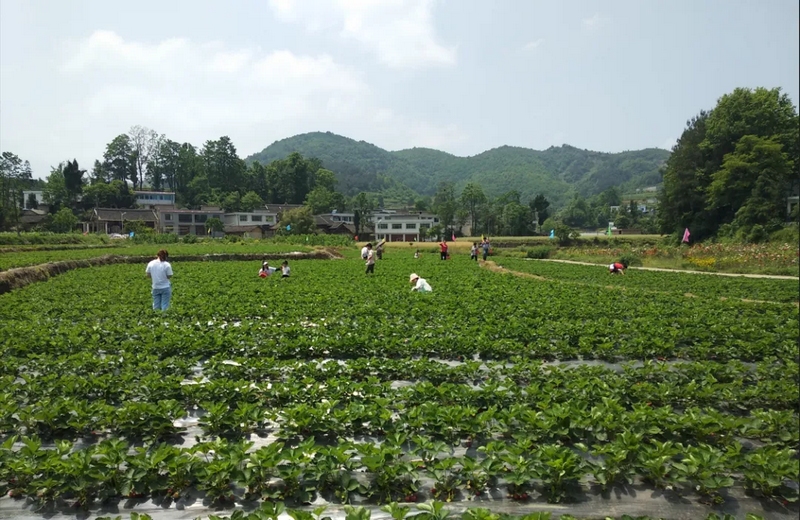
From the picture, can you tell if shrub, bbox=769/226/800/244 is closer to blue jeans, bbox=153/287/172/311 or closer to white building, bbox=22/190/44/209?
blue jeans, bbox=153/287/172/311

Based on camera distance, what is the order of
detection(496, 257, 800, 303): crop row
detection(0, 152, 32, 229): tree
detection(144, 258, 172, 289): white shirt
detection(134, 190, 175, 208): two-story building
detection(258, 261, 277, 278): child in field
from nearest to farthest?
detection(144, 258, 172, 289): white shirt
detection(496, 257, 800, 303): crop row
detection(258, 261, 277, 278): child in field
detection(0, 152, 32, 229): tree
detection(134, 190, 175, 208): two-story building

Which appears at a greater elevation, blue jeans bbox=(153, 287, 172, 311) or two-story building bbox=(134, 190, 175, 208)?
two-story building bbox=(134, 190, 175, 208)

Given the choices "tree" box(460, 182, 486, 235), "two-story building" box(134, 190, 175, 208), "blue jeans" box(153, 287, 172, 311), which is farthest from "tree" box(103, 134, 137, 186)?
"blue jeans" box(153, 287, 172, 311)

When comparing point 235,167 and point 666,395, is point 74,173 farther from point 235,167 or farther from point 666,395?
point 666,395

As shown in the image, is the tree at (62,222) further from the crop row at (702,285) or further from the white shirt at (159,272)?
the crop row at (702,285)

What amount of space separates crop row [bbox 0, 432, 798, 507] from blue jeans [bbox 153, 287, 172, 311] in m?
8.38

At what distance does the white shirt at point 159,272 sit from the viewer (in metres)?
12.1

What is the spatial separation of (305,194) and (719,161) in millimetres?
77711

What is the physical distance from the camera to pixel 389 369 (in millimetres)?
7809

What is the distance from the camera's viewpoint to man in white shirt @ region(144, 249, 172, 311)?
1214 centimetres

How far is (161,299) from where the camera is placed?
12.8 m

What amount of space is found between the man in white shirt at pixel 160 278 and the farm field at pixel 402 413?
2.74 feet

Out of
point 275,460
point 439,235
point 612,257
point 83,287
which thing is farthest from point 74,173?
point 275,460

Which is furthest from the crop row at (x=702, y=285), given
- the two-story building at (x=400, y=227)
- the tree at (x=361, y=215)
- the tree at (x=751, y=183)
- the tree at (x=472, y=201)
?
the tree at (x=472, y=201)
